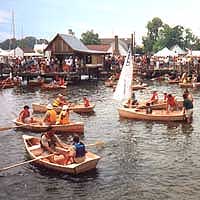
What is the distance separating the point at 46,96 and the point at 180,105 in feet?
54.6

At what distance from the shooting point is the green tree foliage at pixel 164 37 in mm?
127312

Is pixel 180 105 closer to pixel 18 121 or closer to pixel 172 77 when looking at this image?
pixel 18 121

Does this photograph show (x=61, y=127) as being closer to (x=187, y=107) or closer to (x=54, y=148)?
(x=54, y=148)

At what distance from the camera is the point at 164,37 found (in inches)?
5054

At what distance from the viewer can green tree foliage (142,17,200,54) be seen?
127m

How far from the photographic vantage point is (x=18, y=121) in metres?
27.0

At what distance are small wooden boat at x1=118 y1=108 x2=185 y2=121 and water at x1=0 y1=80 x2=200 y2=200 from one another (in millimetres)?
619

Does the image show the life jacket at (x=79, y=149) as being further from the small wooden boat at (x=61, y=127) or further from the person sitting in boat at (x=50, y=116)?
the small wooden boat at (x=61, y=127)

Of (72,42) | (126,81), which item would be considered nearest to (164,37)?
(72,42)

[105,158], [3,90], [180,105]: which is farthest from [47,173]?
[3,90]

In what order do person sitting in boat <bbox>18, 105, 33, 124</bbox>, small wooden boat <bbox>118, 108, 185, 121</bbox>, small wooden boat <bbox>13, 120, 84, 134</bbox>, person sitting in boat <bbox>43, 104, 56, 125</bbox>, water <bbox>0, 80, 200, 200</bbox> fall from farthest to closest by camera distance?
small wooden boat <bbox>118, 108, 185, 121</bbox> < person sitting in boat <bbox>18, 105, 33, 124</bbox> < small wooden boat <bbox>13, 120, 84, 134</bbox> < person sitting in boat <bbox>43, 104, 56, 125</bbox> < water <bbox>0, 80, 200, 200</bbox>

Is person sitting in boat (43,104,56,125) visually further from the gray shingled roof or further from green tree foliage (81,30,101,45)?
green tree foliage (81,30,101,45)

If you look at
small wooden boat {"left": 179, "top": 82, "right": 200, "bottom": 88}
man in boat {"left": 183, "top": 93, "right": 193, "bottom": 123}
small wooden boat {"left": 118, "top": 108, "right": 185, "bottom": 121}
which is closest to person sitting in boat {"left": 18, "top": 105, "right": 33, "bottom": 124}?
small wooden boat {"left": 118, "top": 108, "right": 185, "bottom": 121}

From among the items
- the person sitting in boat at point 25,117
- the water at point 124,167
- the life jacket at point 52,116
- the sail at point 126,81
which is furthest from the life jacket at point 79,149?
the sail at point 126,81
